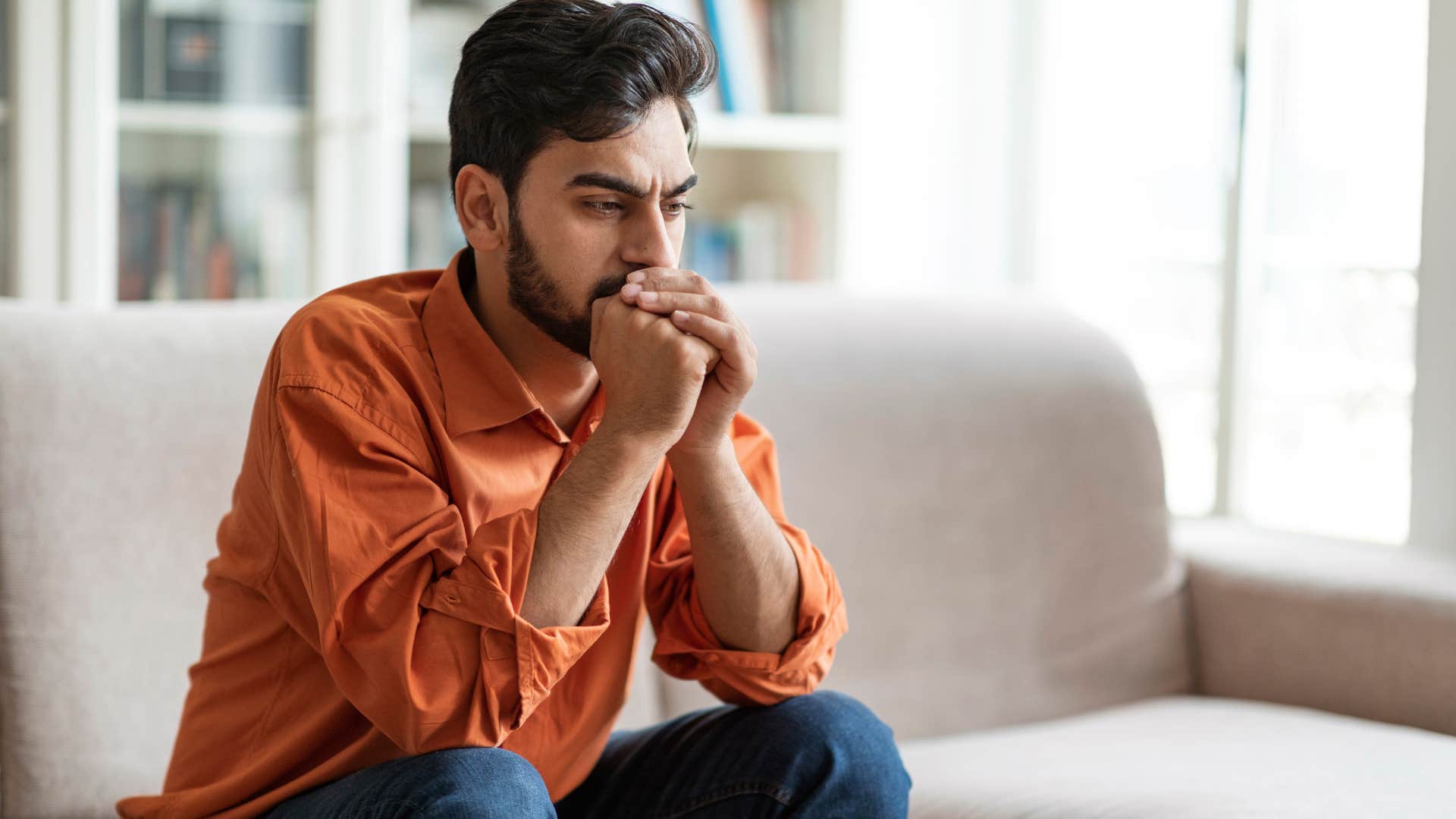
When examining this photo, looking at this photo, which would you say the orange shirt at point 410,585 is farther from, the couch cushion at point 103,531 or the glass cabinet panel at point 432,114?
the glass cabinet panel at point 432,114

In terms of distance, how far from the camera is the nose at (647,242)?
3.95 ft

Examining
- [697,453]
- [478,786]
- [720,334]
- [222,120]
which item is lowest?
[478,786]

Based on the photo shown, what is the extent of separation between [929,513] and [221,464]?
0.84 meters

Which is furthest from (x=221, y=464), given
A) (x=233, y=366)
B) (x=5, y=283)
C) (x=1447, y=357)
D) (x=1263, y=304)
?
(x=1263, y=304)

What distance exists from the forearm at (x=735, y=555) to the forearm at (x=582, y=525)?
0.34ft

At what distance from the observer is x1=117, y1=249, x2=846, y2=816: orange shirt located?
42.3 inches

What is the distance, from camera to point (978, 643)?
1.81m

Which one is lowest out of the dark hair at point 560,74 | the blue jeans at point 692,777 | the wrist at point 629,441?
the blue jeans at point 692,777

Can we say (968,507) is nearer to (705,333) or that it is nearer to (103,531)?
(705,333)

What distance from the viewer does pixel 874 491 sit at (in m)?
1.80

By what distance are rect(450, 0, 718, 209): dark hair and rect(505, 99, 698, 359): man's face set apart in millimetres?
14

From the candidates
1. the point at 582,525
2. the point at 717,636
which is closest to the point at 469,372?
the point at 582,525

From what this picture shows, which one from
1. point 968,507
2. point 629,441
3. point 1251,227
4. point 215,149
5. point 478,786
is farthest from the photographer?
point 215,149

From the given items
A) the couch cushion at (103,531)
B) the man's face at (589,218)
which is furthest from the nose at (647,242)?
Answer: the couch cushion at (103,531)
